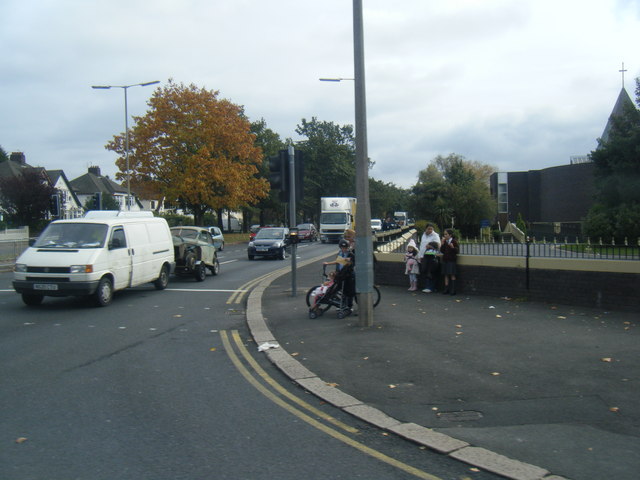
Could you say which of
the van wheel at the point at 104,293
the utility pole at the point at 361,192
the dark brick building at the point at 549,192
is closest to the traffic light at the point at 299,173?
the utility pole at the point at 361,192

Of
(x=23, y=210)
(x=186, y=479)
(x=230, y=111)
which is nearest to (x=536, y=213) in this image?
(x=230, y=111)

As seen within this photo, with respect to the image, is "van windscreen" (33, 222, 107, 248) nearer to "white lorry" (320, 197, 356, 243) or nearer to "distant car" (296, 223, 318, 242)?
"white lorry" (320, 197, 356, 243)

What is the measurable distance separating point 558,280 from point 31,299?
10882mm

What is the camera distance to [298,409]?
18.0 feet

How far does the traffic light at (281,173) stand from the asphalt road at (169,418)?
194 inches

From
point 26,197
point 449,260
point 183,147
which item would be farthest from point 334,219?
point 449,260

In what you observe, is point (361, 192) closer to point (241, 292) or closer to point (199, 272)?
point (241, 292)

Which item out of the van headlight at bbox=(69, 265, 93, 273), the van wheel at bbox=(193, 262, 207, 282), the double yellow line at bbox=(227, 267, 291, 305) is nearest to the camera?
Result: the van headlight at bbox=(69, 265, 93, 273)

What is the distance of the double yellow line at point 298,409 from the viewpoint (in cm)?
429

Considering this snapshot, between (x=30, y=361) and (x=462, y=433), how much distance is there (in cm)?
553

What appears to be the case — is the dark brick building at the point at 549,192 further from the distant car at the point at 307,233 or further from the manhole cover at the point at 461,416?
the manhole cover at the point at 461,416

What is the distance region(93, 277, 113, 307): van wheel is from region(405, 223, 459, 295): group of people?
7.03 metres

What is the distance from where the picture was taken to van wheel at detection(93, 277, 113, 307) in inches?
474

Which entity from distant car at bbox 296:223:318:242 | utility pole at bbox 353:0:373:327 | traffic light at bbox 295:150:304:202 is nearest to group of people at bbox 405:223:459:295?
traffic light at bbox 295:150:304:202
